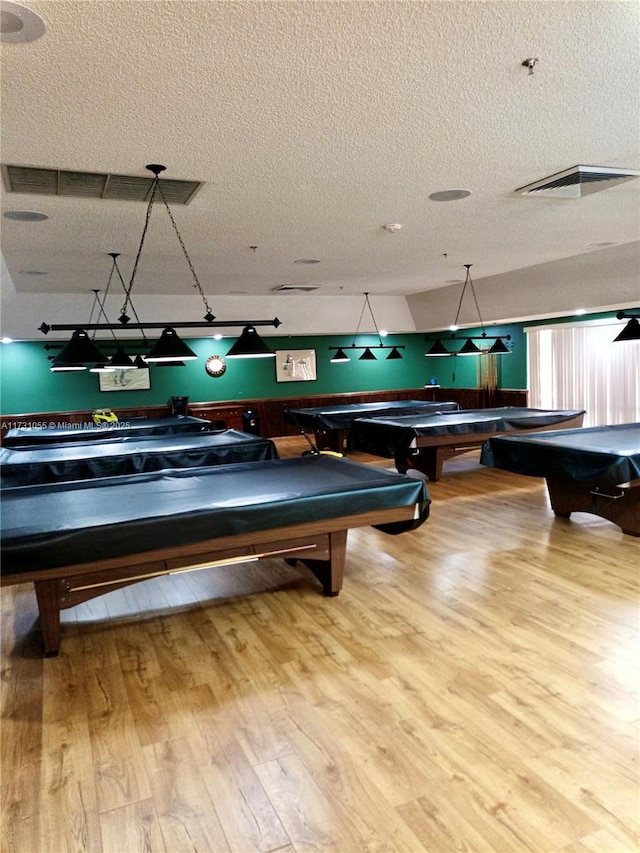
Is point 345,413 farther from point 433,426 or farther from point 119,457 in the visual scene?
point 119,457

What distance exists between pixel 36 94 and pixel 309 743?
281cm

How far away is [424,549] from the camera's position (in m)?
4.47

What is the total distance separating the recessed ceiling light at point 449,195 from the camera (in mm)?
4025

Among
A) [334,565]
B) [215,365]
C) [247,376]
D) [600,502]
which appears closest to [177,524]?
[334,565]

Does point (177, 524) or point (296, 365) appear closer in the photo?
point (177, 524)

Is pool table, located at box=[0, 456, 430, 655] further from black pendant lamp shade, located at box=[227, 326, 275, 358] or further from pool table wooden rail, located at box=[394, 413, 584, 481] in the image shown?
pool table wooden rail, located at box=[394, 413, 584, 481]

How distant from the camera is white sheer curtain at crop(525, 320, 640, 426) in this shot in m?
8.34

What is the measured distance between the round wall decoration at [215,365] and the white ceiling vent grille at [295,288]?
8.38 feet

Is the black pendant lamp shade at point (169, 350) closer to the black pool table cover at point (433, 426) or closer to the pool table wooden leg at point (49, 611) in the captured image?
the pool table wooden leg at point (49, 611)

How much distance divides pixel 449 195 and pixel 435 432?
3.06 metres

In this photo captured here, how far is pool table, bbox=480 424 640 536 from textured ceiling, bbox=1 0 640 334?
1.89 metres

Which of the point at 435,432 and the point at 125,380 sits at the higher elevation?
the point at 125,380

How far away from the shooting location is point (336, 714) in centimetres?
238

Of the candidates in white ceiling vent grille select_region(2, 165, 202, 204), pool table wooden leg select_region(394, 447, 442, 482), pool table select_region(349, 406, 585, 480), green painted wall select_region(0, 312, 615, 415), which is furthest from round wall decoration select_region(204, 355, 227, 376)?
white ceiling vent grille select_region(2, 165, 202, 204)
